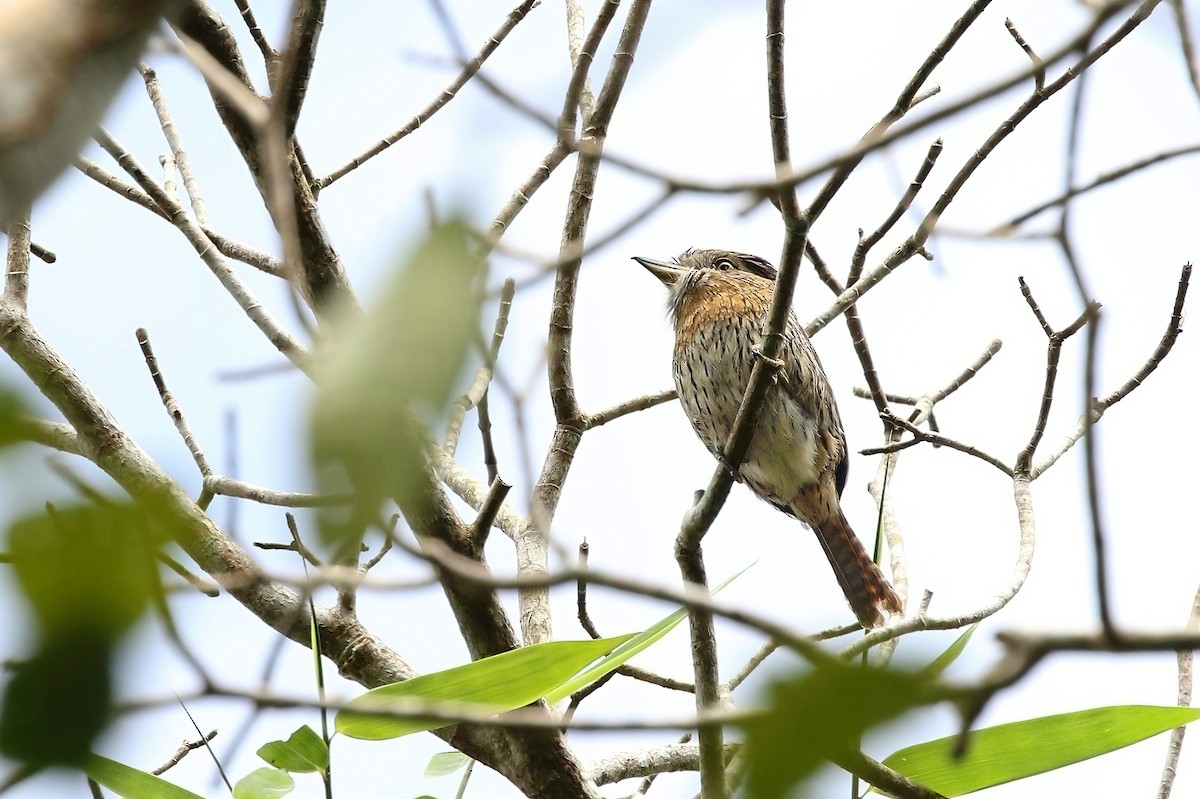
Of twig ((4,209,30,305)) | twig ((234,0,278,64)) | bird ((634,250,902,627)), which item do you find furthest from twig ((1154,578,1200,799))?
twig ((4,209,30,305))

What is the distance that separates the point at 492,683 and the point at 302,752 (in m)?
0.30

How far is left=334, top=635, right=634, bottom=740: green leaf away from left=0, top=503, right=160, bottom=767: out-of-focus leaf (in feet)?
2.85

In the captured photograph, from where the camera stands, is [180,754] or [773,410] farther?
[773,410]

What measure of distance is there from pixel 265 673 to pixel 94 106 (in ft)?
1.97

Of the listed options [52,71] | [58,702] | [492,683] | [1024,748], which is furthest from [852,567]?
[52,71]

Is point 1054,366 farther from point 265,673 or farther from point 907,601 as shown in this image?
point 265,673

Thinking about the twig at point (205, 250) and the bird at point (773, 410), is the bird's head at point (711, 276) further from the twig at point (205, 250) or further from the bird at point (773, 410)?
the twig at point (205, 250)

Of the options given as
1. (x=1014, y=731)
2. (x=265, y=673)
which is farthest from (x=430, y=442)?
(x=1014, y=731)

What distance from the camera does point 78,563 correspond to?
1.82ft

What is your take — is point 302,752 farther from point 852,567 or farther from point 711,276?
point 711,276

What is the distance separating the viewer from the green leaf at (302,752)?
156cm

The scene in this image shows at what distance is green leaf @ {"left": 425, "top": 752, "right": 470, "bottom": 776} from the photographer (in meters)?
2.13

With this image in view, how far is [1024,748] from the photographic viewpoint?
180cm

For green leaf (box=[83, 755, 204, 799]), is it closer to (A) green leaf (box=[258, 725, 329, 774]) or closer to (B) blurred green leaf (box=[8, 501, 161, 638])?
(A) green leaf (box=[258, 725, 329, 774])
